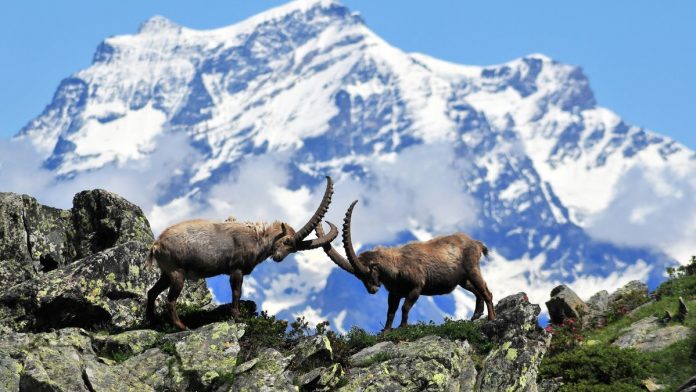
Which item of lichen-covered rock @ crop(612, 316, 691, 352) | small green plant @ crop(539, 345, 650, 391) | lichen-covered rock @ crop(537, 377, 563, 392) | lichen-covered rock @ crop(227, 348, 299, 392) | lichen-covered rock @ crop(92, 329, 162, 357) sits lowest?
lichen-covered rock @ crop(227, 348, 299, 392)

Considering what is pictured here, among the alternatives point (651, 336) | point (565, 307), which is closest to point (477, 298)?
point (565, 307)

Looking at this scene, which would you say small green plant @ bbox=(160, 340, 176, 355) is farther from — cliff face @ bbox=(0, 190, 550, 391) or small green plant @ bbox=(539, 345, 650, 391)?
small green plant @ bbox=(539, 345, 650, 391)

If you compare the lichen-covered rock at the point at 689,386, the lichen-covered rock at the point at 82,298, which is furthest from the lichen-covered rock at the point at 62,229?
the lichen-covered rock at the point at 689,386

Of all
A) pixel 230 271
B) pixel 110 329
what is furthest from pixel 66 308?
pixel 230 271

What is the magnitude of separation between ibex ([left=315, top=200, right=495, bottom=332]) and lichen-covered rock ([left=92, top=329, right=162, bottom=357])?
24.1 feet

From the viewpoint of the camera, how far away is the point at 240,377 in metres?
23.8

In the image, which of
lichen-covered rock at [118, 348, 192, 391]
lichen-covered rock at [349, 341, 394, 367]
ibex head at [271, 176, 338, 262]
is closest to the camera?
lichen-covered rock at [118, 348, 192, 391]

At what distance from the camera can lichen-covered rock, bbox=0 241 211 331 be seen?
1089 inches

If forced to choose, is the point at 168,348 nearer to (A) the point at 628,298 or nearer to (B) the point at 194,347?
(B) the point at 194,347

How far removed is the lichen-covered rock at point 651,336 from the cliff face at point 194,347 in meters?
3.30

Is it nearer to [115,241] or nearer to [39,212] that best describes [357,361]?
[115,241]

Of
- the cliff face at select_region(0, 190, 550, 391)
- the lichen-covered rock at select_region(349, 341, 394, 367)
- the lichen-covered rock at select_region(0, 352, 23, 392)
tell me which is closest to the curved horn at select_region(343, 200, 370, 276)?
the cliff face at select_region(0, 190, 550, 391)

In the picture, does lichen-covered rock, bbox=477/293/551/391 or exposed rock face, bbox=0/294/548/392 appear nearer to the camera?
exposed rock face, bbox=0/294/548/392

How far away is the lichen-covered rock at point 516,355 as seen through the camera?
81.6 ft
